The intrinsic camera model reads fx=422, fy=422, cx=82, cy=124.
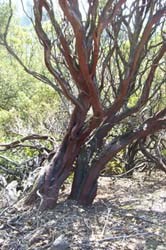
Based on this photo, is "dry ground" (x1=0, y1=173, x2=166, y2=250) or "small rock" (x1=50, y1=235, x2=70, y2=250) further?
"dry ground" (x1=0, y1=173, x2=166, y2=250)

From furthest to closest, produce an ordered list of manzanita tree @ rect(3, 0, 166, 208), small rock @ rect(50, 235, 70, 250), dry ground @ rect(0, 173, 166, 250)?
1. manzanita tree @ rect(3, 0, 166, 208)
2. dry ground @ rect(0, 173, 166, 250)
3. small rock @ rect(50, 235, 70, 250)

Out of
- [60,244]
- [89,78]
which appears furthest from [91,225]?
[89,78]

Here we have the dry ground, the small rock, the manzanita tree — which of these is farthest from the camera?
the manzanita tree

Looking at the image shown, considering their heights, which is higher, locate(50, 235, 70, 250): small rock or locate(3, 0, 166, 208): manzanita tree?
locate(3, 0, 166, 208): manzanita tree

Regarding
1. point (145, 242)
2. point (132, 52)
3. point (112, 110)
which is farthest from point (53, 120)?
point (145, 242)

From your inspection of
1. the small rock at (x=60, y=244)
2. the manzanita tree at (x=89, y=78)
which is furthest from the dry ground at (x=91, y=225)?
the manzanita tree at (x=89, y=78)

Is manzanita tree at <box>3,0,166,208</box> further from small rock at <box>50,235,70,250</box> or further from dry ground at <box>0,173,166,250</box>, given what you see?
small rock at <box>50,235,70,250</box>

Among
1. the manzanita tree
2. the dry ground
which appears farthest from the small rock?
the manzanita tree

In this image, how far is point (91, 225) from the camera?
12.3ft

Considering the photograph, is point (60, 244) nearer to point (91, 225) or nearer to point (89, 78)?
point (91, 225)

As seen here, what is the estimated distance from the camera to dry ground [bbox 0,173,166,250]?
3.36 m

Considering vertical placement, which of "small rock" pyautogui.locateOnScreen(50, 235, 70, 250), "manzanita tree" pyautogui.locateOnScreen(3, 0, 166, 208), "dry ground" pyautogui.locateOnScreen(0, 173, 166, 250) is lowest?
"small rock" pyautogui.locateOnScreen(50, 235, 70, 250)

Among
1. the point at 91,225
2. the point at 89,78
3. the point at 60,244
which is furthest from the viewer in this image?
the point at 91,225

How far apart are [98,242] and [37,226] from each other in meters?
0.58
